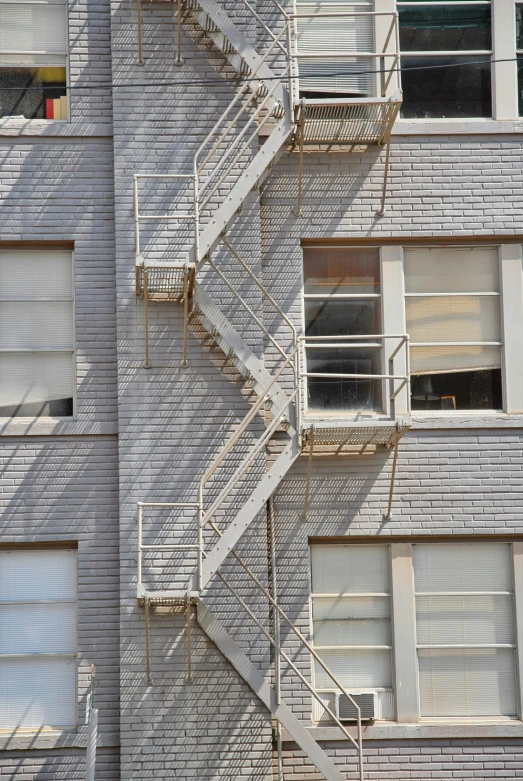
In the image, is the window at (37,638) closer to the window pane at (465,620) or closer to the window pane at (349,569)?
the window pane at (349,569)

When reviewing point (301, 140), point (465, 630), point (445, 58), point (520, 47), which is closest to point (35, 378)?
point (301, 140)

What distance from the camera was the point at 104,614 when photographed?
486 inches

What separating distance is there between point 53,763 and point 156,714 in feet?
4.18

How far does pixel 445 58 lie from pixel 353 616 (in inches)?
279

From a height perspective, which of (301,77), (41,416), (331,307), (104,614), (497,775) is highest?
(301,77)

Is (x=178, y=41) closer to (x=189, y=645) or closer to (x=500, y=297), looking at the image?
(x=500, y=297)

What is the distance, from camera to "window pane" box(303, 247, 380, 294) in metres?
13.4

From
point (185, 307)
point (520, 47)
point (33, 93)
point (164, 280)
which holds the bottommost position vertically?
point (185, 307)

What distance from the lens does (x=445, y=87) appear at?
1375 cm

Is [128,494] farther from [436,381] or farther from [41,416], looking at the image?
[436,381]

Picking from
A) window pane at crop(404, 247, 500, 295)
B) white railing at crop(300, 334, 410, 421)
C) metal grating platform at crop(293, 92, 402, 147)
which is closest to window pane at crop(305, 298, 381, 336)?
white railing at crop(300, 334, 410, 421)

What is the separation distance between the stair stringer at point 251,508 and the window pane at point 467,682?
9.08ft

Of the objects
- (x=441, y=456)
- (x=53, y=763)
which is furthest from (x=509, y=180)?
(x=53, y=763)

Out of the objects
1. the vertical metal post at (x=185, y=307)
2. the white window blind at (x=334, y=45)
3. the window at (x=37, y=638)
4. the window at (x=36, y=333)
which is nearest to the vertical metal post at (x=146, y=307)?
the vertical metal post at (x=185, y=307)
